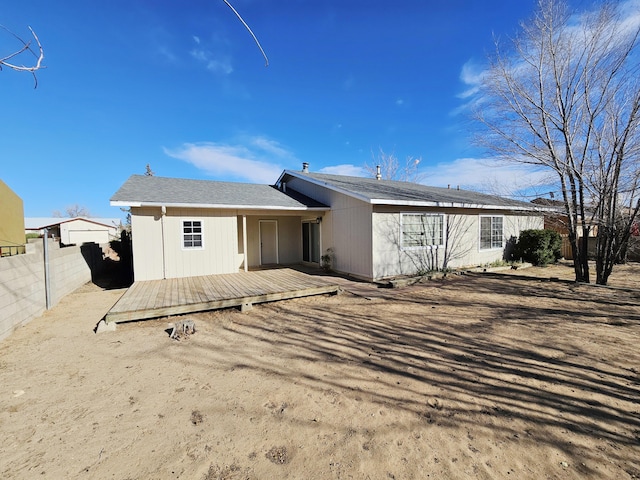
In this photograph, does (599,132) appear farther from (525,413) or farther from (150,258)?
(150,258)

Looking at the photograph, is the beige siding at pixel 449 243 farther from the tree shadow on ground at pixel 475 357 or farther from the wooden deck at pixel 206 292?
the tree shadow on ground at pixel 475 357

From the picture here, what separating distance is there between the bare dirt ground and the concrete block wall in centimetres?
35

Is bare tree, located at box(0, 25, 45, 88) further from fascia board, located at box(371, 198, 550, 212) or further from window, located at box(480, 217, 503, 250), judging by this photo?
window, located at box(480, 217, 503, 250)

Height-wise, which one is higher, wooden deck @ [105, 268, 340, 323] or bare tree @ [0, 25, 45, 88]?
bare tree @ [0, 25, 45, 88]

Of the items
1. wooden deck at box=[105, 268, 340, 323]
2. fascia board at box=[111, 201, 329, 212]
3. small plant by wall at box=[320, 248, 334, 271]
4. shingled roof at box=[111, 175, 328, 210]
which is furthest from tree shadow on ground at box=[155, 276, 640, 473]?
shingled roof at box=[111, 175, 328, 210]

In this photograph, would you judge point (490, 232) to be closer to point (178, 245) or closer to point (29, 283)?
point (178, 245)

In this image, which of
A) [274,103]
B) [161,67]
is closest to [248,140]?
[274,103]

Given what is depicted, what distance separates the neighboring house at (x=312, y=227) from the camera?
8945 millimetres

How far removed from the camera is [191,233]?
964 centimetres

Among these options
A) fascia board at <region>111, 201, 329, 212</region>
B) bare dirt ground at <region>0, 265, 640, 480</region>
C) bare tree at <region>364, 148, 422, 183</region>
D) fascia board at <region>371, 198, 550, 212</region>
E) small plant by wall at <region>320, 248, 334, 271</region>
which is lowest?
bare dirt ground at <region>0, 265, 640, 480</region>

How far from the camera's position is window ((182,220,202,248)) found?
953 cm

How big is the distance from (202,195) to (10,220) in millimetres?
10055

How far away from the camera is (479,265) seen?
38.1ft

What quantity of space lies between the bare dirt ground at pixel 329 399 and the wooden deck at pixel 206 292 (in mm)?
397
